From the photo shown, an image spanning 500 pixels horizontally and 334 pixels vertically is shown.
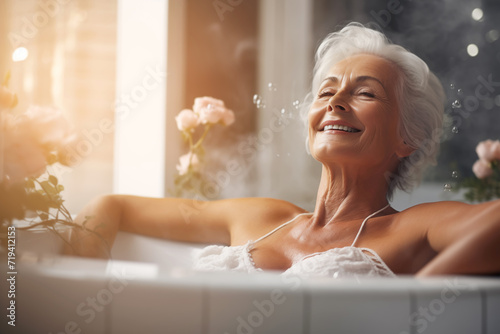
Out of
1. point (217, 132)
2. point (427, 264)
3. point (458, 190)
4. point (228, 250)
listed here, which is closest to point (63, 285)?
point (228, 250)

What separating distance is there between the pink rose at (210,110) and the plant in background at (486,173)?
0.57 metres

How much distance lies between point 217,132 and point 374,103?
17.8 inches

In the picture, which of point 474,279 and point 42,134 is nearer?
point 474,279

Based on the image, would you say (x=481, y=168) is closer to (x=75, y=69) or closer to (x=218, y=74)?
(x=218, y=74)

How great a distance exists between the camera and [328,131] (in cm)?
87

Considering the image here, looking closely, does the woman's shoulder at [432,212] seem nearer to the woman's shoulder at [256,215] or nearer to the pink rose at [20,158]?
the woman's shoulder at [256,215]

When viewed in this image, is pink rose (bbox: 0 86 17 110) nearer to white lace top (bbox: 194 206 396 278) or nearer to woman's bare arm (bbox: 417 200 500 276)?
white lace top (bbox: 194 206 396 278)

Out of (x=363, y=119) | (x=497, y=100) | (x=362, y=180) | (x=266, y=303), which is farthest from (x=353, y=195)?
(x=497, y=100)

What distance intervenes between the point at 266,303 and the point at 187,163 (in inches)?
26.0

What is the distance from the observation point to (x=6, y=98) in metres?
0.92

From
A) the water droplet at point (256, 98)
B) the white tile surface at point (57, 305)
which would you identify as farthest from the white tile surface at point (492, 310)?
the water droplet at point (256, 98)

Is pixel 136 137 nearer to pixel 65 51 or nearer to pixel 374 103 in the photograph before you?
pixel 65 51

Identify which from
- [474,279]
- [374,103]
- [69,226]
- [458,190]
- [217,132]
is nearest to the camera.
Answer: [474,279]

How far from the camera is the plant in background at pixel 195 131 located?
115 cm
